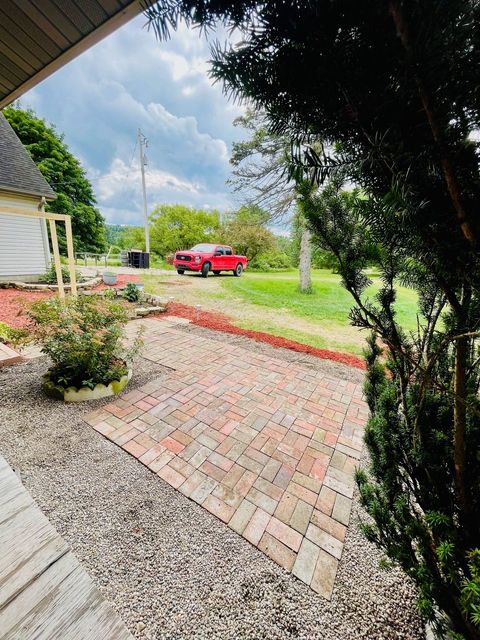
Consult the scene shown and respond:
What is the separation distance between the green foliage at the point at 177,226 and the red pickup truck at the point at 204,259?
839 centimetres

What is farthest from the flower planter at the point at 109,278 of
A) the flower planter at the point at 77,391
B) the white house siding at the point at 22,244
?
the flower planter at the point at 77,391

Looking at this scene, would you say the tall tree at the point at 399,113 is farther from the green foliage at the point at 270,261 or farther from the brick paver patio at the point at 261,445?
the green foliage at the point at 270,261

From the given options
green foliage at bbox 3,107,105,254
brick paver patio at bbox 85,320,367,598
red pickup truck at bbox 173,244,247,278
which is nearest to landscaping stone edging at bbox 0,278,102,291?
red pickup truck at bbox 173,244,247,278

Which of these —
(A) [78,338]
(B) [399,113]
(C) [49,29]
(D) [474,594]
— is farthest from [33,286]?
(D) [474,594]

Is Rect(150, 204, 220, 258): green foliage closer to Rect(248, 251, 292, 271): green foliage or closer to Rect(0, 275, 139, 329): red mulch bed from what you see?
Rect(248, 251, 292, 271): green foliage

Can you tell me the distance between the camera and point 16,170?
8195 millimetres

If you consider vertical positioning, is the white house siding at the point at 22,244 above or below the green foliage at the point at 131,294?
above

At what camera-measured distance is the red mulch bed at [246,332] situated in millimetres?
4296

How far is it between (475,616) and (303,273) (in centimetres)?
989

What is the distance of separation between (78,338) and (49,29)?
255cm

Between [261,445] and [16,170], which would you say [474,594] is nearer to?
[261,445]

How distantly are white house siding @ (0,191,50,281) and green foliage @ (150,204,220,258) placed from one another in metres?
12.4

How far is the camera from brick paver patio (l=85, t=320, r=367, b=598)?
5.11 feet

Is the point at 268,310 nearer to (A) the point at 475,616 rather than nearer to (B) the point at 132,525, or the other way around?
(B) the point at 132,525
